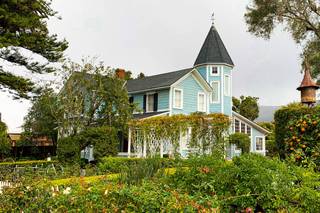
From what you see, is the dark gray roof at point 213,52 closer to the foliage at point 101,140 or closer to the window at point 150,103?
the window at point 150,103

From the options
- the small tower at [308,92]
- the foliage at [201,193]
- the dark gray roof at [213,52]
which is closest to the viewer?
the foliage at [201,193]

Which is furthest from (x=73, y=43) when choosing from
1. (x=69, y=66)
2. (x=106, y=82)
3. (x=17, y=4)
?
(x=17, y=4)

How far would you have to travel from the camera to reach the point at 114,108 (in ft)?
69.4

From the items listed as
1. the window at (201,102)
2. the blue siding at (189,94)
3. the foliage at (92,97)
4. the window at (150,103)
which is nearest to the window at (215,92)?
the window at (201,102)

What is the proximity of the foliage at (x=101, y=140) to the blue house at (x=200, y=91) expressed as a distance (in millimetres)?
4373

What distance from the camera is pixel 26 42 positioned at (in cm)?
1703

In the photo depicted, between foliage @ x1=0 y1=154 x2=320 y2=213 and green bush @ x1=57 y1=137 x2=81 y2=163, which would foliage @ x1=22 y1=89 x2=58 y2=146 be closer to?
green bush @ x1=57 y1=137 x2=81 y2=163

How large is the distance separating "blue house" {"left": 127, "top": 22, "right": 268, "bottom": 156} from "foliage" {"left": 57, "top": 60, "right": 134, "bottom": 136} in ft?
7.81

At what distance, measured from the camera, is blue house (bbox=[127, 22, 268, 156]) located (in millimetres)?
24016

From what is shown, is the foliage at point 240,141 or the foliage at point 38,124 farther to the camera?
the foliage at point 38,124

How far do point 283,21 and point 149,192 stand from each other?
67.1ft

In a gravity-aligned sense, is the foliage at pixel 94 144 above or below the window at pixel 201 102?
below

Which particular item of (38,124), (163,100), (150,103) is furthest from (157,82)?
(38,124)

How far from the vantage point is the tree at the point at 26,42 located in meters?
16.4
